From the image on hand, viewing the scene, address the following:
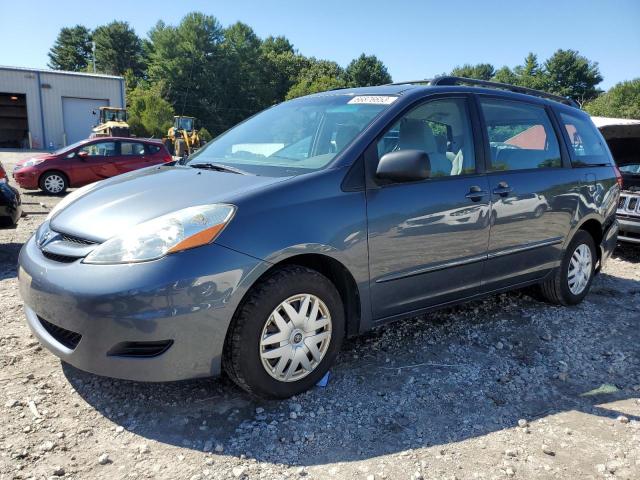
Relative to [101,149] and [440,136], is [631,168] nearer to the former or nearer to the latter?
[440,136]

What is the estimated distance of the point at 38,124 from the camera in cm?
3512

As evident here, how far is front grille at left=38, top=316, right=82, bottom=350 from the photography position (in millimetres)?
2418

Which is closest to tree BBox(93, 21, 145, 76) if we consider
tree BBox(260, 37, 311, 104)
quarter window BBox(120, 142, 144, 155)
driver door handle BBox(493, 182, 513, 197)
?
tree BBox(260, 37, 311, 104)

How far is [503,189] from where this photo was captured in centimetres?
358

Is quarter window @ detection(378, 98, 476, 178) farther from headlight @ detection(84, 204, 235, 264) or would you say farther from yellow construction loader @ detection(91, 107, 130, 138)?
yellow construction loader @ detection(91, 107, 130, 138)

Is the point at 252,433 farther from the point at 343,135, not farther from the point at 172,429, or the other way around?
the point at 343,135

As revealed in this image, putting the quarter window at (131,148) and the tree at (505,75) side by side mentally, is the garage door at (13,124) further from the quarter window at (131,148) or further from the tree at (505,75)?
the tree at (505,75)

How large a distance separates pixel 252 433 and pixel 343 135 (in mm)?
1771

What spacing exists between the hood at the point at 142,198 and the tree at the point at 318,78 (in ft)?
186

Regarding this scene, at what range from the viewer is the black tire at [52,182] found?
1162 centimetres

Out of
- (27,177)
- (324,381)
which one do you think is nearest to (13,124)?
(27,177)

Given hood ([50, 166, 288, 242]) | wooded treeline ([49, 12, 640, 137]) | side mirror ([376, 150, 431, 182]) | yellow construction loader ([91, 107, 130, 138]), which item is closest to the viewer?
hood ([50, 166, 288, 242])

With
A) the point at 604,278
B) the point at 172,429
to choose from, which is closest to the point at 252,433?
the point at 172,429

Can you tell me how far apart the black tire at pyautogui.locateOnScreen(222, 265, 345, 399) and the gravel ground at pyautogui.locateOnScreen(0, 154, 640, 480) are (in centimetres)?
13
